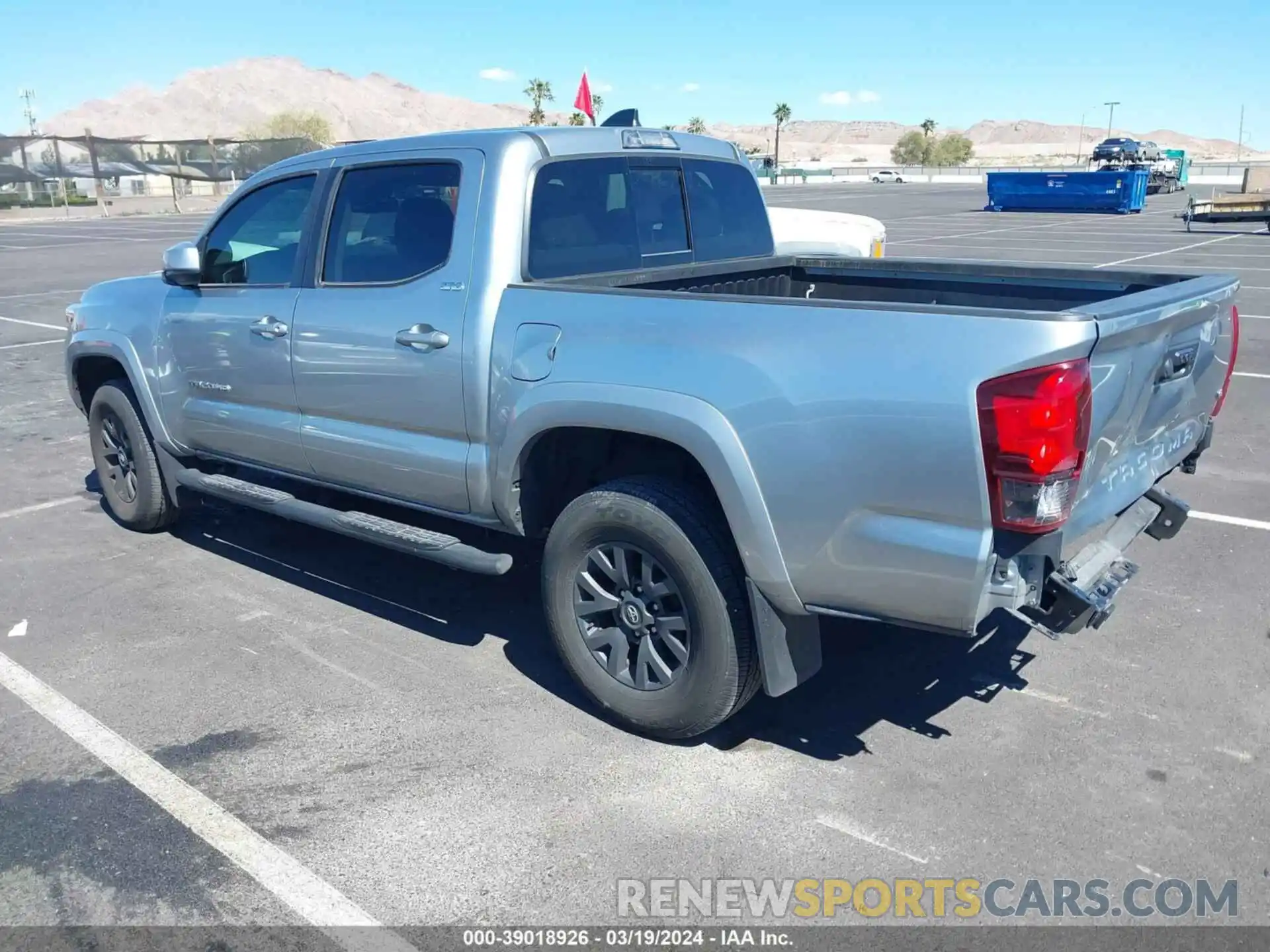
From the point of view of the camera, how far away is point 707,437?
336cm

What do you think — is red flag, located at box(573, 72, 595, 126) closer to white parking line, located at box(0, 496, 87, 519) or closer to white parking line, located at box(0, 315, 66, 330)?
white parking line, located at box(0, 496, 87, 519)

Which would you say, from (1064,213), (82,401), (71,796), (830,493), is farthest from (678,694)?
(1064,213)

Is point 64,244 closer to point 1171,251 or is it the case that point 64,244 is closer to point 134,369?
point 1171,251

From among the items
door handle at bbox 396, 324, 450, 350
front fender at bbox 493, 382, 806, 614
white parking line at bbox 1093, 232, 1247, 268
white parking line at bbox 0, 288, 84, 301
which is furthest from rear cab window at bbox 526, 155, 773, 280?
white parking line at bbox 0, 288, 84, 301

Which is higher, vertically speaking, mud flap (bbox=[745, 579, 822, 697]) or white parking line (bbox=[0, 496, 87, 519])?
mud flap (bbox=[745, 579, 822, 697])

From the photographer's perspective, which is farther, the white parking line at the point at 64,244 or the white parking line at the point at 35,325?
the white parking line at the point at 64,244

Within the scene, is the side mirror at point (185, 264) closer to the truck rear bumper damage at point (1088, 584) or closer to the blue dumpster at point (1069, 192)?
the truck rear bumper damage at point (1088, 584)

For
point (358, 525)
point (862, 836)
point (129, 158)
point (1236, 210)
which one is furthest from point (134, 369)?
point (129, 158)

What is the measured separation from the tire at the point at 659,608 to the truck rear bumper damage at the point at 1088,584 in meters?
0.90

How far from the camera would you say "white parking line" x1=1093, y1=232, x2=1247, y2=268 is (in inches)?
747

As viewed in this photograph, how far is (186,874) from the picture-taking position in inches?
124

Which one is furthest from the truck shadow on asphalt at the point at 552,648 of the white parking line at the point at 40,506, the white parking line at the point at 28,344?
the white parking line at the point at 28,344

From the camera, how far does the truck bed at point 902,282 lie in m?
4.18

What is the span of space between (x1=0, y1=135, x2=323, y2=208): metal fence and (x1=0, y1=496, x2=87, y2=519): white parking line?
121ft
